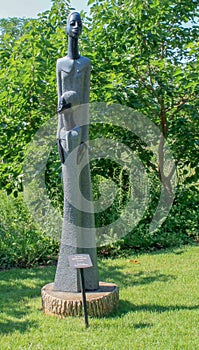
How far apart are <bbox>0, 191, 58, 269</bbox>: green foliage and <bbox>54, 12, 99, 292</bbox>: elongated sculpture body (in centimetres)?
198

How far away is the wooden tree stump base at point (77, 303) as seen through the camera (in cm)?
355

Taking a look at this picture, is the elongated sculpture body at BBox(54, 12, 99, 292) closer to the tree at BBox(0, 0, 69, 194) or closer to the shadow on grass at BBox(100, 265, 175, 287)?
the shadow on grass at BBox(100, 265, 175, 287)

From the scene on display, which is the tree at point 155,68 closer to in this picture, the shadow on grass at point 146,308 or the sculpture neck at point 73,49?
the sculpture neck at point 73,49

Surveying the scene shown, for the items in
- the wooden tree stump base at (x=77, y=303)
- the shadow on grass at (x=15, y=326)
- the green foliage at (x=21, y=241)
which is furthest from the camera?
the green foliage at (x=21, y=241)

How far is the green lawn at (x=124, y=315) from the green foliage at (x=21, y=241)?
293 mm

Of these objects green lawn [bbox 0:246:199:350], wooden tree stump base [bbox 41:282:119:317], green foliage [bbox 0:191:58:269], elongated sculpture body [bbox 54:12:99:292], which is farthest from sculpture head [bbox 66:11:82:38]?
green foliage [bbox 0:191:58:269]

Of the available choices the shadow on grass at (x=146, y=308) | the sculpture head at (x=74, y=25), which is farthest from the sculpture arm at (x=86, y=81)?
the shadow on grass at (x=146, y=308)

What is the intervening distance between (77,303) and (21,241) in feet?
7.92

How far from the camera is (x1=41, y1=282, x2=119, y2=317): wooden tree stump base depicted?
3553 mm

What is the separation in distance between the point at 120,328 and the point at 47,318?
0.68 metres

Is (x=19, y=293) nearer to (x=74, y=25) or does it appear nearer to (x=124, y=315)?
(x=124, y=315)

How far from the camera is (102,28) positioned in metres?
6.44

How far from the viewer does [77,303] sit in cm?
354

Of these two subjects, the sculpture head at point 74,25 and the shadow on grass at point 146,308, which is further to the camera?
the shadow on grass at point 146,308
